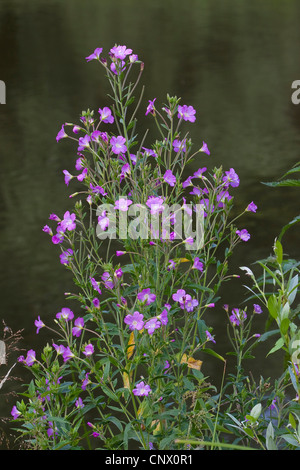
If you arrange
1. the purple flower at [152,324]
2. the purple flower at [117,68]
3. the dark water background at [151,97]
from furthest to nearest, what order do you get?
the dark water background at [151,97] < the purple flower at [117,68] < the purple flower at [152,324]

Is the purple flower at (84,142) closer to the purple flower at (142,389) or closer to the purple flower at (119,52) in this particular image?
the purple flower at (119,52)

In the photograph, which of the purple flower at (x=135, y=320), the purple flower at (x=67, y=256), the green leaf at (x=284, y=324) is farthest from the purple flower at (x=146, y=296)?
the green leaf at (x=284, y=324)

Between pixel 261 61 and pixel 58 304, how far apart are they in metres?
7.80

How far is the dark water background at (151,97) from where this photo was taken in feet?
14.9

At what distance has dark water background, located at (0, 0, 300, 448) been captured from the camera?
14.9 feet

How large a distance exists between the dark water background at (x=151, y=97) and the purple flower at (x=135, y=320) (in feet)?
4.64

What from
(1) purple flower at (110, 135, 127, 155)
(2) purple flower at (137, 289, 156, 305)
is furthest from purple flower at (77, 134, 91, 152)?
(2) purple flower at (137, 289, 156, 305)

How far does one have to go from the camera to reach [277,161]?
641 cm

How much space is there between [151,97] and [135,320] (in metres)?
7.20

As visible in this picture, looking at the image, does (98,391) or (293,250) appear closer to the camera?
(98,391)

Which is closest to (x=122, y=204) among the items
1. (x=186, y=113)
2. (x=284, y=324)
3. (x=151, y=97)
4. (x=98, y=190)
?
(x=98, y=190)

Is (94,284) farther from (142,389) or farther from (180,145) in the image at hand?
(180,145)
